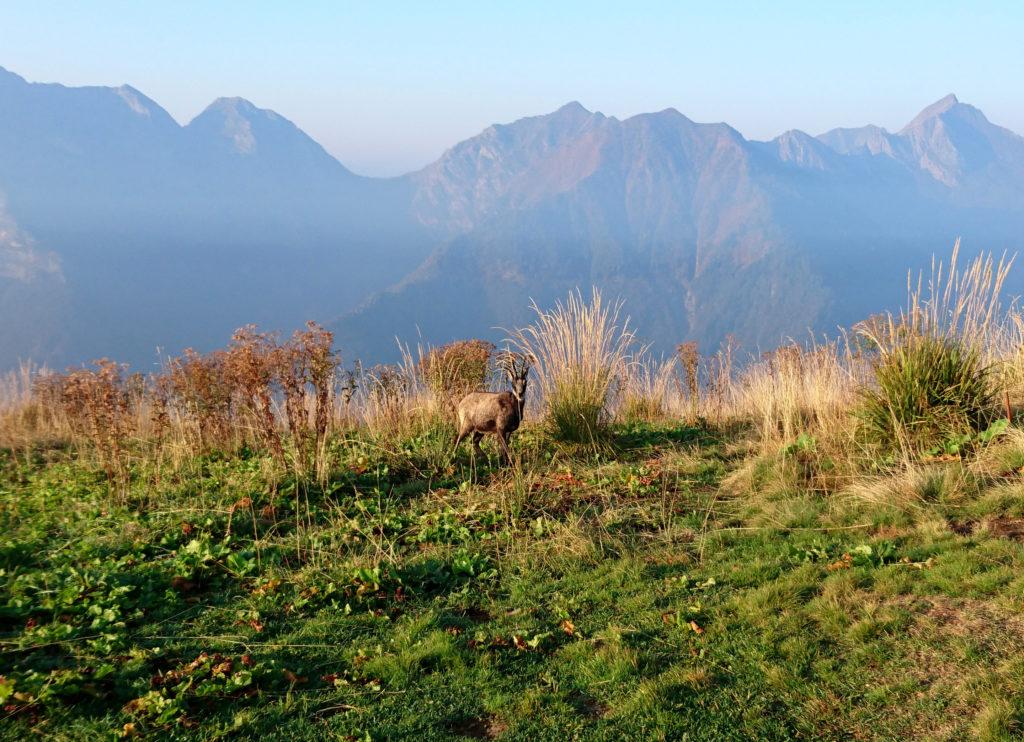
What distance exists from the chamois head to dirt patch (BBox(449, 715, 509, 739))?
159 inches

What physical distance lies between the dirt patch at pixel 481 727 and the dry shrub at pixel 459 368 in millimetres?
5942

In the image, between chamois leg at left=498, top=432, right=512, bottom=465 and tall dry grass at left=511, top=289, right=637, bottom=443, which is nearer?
chamois leg at left=498, top=432, right=512, bottom=465

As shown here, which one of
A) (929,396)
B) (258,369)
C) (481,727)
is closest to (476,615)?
(481,727)

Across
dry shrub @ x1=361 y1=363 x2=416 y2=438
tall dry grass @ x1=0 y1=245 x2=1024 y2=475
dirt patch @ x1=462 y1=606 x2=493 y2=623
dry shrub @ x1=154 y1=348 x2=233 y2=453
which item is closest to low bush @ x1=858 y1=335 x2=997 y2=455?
tall dry grass @ x1=0 y1=245 x2=1024 y2=475

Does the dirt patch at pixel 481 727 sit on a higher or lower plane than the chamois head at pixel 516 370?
lower

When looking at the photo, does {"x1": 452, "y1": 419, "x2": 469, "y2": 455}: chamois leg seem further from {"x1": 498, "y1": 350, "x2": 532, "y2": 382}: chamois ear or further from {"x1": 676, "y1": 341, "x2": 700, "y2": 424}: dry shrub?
{"x1": 676, "y1": 341, "x2": 700, "y2": 424}: dry shrub

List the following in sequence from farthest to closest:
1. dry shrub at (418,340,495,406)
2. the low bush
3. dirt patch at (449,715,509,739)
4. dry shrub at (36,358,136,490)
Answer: dry shrub at (418,340,495,406)
dry shrub at (36,358,136,490)
the low bush
dirt patch at (449,715,509,739)

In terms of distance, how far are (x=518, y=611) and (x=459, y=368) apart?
5.02m

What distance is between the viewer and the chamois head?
7.31 meters

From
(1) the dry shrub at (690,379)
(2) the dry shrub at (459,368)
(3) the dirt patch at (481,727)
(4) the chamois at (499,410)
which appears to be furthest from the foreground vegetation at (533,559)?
(1) the dry shrub at (690,379)

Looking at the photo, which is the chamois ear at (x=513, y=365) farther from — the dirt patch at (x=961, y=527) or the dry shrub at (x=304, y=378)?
the dirt patch at (x=961, y=527)

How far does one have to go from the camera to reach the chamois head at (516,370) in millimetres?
7312

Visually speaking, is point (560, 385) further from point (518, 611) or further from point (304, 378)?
point (518, 611)

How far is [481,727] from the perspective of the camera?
11.0 feet
